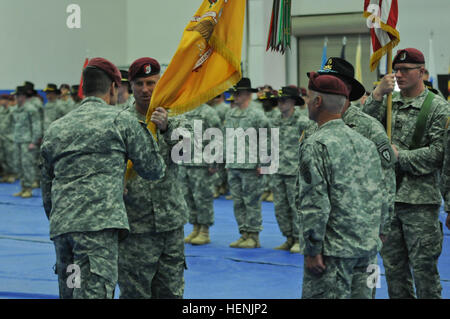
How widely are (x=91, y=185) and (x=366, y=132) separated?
5.82 feet

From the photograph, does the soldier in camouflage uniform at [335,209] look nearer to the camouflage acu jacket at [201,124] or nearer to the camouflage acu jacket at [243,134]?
the camouflage acu jacket at [243,134]

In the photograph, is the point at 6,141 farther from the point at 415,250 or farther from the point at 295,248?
the point at 415,250

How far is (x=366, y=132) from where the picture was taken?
146 inches

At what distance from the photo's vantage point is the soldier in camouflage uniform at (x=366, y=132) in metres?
3.19

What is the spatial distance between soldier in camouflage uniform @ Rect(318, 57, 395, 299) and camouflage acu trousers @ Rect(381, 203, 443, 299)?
58 cm

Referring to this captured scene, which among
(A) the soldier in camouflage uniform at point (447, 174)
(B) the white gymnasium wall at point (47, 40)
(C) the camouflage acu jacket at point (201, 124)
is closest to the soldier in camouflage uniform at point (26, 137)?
(B) the white gymnasium wall at point (47, 40)

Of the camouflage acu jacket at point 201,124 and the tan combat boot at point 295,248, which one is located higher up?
the camouflage acu jacket at point 201,124

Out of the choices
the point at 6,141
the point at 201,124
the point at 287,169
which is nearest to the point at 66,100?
the point at 6,141

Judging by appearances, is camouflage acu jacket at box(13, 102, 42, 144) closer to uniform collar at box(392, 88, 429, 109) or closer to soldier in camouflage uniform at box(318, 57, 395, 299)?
uniform collar at box(392, 88, 429, 109)

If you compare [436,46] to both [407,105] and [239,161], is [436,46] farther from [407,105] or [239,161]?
[407,105]

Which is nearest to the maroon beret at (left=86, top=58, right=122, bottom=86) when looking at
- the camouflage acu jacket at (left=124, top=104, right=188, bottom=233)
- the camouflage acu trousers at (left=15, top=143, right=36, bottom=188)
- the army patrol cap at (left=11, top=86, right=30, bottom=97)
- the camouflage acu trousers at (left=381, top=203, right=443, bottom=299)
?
the camouflage acu jacket at (left=124, top=104, right=188, bottom=233)

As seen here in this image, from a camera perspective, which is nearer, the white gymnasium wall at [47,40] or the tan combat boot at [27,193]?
the tan combat boot at [27,193]

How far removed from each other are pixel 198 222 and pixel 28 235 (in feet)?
7.69

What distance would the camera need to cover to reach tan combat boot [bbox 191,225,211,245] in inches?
285
